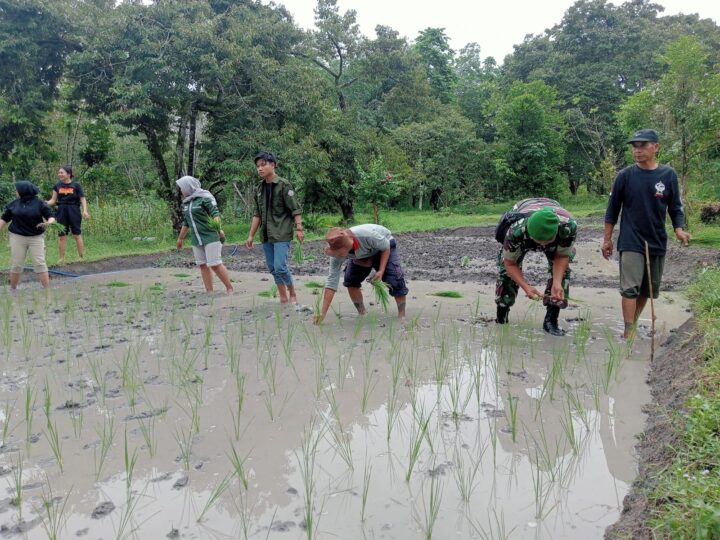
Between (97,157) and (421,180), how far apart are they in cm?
1291

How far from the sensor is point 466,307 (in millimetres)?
5766

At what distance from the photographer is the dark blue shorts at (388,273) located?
519 cm

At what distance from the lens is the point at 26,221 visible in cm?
A: 684

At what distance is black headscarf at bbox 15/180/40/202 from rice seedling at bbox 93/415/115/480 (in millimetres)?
4865

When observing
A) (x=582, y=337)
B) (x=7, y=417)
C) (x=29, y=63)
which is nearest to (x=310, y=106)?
(x=29, y=63)

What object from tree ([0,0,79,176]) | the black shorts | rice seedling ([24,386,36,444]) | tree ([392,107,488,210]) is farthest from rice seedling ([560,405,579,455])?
tree ([392,107,488,210])

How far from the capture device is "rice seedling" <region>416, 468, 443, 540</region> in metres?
2.00

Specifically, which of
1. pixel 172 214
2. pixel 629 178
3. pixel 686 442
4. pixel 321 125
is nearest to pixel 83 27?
pixel 172 214

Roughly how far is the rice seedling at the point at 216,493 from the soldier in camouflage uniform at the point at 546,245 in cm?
264

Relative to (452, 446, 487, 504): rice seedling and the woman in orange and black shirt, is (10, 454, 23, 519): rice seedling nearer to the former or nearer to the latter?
(452, 446, 487, 504): rice seedling

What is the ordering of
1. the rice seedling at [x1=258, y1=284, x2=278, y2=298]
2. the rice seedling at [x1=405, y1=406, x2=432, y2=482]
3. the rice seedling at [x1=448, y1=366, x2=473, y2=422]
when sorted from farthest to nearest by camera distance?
the rice seedling at [x1=258, y1=284, x2=278, y2=298]
the rice seedling at [x1=448, y1=366, x2=473, y2=422]
the rice seedling at [x1=405, y1=406, x2=432, y2=482]

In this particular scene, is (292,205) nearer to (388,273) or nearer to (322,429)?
(388,273)

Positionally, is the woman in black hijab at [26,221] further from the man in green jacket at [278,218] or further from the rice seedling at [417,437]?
the rice seedling at [417,437]

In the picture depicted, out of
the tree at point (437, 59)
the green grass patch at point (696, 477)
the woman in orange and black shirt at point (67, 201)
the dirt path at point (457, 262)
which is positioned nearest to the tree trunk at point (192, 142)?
the dirt path at point (457, 262)
